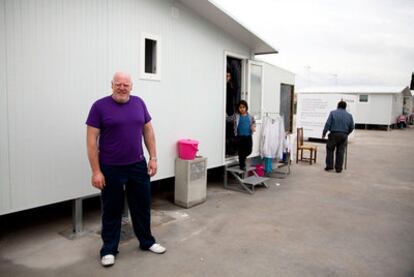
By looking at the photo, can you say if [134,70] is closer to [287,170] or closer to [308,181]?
[308,181]

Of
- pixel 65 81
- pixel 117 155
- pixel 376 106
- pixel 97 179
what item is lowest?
pixel 97 179

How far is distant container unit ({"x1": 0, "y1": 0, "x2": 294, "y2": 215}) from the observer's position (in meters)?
3.30

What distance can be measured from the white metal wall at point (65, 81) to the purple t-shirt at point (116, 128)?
755 millimetres

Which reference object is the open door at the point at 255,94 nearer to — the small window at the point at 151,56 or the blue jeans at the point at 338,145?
the blue jeans at the point at 338,145

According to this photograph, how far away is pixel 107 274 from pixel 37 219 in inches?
73.2

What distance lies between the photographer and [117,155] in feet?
10.3

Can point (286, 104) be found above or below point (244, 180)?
above

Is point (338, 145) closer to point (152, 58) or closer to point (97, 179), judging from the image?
point (152, 58)

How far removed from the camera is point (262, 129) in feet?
22.6

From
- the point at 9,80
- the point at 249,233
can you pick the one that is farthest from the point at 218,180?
the point at 9,80

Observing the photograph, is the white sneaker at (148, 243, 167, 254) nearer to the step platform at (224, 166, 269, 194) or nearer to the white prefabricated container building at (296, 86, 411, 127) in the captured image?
the step platform at (224, 166, 269, 194)

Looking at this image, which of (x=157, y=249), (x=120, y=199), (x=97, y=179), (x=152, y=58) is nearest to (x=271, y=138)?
(x=152, y=58)

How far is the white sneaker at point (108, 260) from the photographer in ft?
10.5

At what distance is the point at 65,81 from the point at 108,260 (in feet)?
6.02
